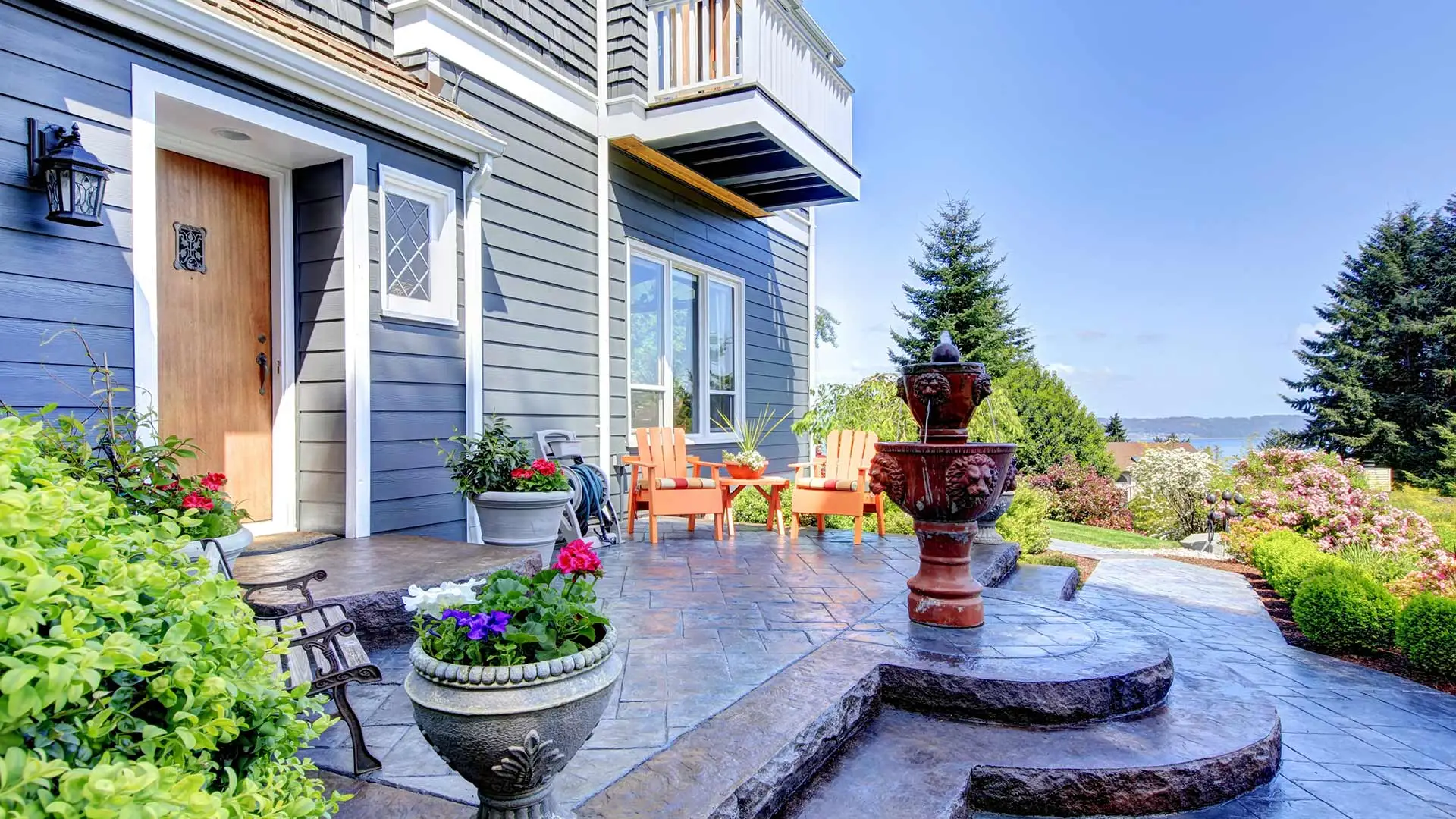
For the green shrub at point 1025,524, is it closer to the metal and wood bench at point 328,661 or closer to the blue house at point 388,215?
the blue house at point 388,215

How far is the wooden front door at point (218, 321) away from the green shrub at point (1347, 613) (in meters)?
5.94

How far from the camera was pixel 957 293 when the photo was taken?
57.8 ft

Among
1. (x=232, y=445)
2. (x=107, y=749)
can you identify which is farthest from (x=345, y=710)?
(x=232, y=445)

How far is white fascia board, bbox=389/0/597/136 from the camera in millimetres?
4566

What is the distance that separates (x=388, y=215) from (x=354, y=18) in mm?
1298

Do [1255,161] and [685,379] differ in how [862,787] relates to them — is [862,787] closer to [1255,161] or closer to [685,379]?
[685,379]

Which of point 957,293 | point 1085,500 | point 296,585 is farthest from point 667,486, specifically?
point 957,293

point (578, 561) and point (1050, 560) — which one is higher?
point (578, 561)

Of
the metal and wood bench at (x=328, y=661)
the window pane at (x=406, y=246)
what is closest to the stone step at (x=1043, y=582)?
the metal and wood bench at (x=328, y=661)

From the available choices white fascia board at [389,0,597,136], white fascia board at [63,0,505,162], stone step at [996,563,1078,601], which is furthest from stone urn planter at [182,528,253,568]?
stone step at [996,563,1078,601]

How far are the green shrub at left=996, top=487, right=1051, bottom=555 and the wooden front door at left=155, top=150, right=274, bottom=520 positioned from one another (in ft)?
17.7

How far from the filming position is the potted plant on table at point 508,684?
146cm

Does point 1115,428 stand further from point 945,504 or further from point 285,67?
point 285,67

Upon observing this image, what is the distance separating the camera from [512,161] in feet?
16.7
